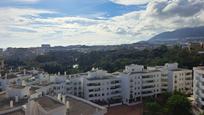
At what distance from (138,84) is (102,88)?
18.8ft

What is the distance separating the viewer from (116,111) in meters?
→ 41.2

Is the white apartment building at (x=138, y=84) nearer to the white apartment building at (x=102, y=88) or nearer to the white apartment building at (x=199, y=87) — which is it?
the white apartment building at (x=102, y=88)

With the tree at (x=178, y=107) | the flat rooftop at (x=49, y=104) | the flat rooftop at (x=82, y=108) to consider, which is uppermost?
the flat rooftop at (x=49, y=104)

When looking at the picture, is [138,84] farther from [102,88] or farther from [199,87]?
[199,87]

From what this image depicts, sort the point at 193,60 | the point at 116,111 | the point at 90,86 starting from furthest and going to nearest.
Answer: the point at 193,60, the point at 90,86, the point at 116,111

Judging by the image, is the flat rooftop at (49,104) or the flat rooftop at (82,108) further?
the flat rooftop at (82,108)

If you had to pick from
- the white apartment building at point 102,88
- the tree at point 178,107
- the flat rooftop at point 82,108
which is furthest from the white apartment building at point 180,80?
the flat rooftop at point 82,108

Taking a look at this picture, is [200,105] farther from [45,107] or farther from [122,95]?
[45,107]

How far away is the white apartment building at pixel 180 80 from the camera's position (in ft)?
160

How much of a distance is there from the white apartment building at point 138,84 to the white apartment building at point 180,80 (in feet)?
5.78

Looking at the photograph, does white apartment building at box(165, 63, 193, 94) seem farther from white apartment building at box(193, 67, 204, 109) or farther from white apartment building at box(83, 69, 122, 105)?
white apartment building at box(83, 69, 122, 105)

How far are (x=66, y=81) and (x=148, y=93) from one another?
12.4 metres

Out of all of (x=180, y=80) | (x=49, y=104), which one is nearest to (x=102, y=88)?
(x=180, y=80)

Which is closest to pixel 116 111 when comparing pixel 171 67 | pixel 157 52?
pixel 171 67
